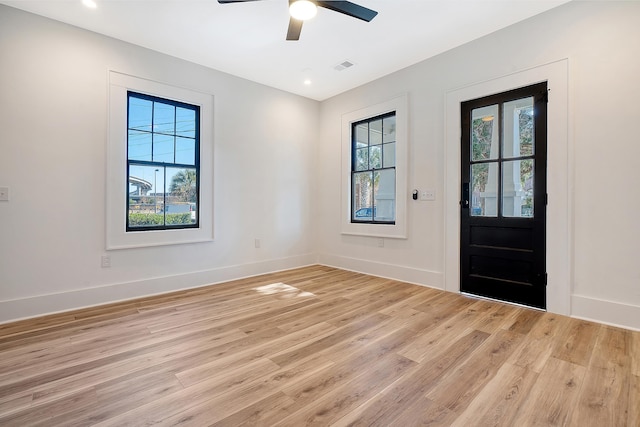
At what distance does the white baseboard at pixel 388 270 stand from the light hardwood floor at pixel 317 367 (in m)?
0.62

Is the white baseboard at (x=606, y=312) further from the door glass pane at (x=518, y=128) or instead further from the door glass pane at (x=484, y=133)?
the door glass pane at (x=484, y=133)

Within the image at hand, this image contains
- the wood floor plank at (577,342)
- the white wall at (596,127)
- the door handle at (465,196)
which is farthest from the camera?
the door handle at (465,196)

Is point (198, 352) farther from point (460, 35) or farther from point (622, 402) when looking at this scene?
point (460, 35)

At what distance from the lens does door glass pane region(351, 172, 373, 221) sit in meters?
4.61

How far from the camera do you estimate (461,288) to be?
11.4ft

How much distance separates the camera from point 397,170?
4.07m

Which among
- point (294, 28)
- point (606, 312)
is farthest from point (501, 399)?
point (294, 28)

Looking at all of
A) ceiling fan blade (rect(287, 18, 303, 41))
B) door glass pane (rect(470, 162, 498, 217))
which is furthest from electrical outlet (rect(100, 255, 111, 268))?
door glass pane (rect(470, 162, 498, 217))

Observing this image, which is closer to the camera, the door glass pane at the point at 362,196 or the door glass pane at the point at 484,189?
the door glass pane at the point at 484,189

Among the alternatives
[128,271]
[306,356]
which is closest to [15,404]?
[306,356]

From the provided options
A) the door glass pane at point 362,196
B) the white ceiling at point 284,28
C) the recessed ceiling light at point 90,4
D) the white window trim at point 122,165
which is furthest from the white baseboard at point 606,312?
the recessed ceiling light at point 90,4

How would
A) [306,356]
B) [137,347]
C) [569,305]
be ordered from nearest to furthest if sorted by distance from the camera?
[306,356] < [137,347] < [569,305]

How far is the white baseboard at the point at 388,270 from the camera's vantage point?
12.2 feet

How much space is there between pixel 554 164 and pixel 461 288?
63.6 inches
